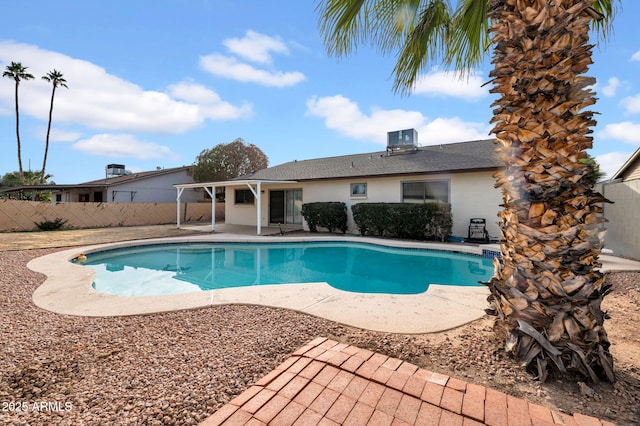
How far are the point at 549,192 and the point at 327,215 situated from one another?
1246 cm

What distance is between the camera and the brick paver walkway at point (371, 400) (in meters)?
2.02

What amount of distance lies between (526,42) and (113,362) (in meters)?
4.88

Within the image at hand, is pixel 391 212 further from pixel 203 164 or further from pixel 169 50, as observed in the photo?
pixel 203 164

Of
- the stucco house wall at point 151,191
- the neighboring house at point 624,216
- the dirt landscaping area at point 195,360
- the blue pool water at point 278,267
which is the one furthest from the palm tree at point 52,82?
the neighboring house at point 624,216

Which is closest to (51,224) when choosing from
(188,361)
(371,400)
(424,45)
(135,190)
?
(135,190)

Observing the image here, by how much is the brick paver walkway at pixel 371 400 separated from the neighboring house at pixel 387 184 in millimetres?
7960

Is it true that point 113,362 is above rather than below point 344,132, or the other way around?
below

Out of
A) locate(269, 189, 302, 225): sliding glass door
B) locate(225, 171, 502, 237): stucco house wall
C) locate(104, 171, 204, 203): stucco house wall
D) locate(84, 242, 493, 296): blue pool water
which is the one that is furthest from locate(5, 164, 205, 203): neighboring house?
locate(84, 242, 493, 296): blue pool water

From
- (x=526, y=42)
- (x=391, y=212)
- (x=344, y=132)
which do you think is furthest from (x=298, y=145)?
(x=526, y=42)

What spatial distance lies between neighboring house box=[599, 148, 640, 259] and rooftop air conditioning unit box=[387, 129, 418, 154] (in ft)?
26.0

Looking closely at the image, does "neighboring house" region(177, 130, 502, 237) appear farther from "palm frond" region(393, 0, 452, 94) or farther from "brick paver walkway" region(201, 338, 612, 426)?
"brick paver walkway" region(201, 338, 612, 426)

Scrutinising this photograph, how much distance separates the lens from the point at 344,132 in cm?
1952

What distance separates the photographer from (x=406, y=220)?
41.1ft

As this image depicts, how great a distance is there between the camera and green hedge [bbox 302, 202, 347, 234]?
1468 centimetres
